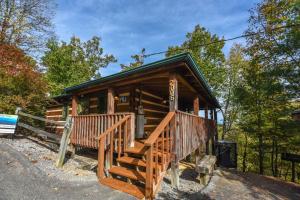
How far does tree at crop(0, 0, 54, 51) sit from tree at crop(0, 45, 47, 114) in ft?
7.59

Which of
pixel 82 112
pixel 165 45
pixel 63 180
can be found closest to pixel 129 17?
pixel 165 45

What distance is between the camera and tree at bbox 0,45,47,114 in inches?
407

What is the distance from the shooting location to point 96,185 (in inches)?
190

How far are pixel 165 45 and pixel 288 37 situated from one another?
15.3 metres

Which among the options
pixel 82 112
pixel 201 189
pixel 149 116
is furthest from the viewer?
pixel 82 112

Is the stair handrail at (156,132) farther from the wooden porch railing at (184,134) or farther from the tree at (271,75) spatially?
the tree at (271,75)

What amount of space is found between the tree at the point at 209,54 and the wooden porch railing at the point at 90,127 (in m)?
16.9

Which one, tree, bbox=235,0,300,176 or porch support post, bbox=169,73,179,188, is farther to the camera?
tree, bbox=235,0,300,176

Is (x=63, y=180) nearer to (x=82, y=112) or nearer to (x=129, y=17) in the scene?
(x=82, y=112)

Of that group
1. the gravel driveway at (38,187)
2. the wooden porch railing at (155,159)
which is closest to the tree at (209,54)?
the wooden porch railing at (155,159)

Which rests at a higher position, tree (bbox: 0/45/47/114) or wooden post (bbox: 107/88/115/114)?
tree (bbox: 0/45/47/114)

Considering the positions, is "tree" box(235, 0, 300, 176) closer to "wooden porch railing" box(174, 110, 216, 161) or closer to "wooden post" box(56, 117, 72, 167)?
"wooden porch railing" box(174, 110, 216, 161)

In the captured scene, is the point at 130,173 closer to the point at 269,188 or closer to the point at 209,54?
the point at 269,188

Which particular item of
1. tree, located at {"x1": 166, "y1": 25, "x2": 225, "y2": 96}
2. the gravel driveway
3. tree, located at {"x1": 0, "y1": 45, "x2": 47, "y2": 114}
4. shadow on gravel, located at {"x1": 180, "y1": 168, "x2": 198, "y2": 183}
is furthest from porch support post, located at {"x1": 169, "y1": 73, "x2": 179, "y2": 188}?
tree, located at {"x1": 166, "y1": 25, "x2": 225, "y2": 96}
